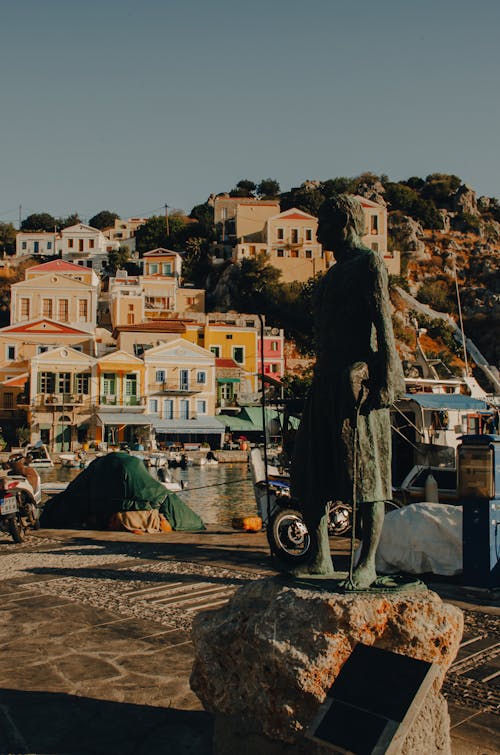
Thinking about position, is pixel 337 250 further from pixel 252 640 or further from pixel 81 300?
pixel 81 300

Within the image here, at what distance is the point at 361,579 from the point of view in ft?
12.9

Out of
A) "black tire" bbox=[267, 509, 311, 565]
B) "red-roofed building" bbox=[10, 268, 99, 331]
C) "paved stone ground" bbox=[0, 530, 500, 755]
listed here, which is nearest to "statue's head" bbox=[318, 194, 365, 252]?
"paved stone ground" bbox=[0, 530, 500, 755]

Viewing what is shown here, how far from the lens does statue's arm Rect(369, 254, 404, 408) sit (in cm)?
410

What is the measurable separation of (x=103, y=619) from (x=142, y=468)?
670cm

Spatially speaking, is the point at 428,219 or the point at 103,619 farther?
the point at 428,219

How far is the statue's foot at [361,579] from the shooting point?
12.6 feet

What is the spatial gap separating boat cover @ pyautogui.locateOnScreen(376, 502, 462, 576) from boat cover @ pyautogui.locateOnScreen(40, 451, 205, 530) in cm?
552

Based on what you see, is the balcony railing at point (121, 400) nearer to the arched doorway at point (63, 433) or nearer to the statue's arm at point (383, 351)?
the arched doorway at point (63, 433)

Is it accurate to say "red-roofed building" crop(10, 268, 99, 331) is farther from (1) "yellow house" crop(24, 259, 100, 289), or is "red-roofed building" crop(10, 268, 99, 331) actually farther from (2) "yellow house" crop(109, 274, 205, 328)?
(1) "yellow house" crop(24, 259, 100, 289)

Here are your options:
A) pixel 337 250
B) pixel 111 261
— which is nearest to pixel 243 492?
pixel 337 250

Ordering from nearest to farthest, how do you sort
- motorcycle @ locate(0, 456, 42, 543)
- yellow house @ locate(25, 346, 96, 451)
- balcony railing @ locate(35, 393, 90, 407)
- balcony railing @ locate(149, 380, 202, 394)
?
motorcycle @ locate(0, 456, 42, 543) → balcony railing @ locate(35, 393, 90, 407) → yellow house @ locate(25, 346, 96, 451) → balcony railing @ locate(149, 380, 202, 394)

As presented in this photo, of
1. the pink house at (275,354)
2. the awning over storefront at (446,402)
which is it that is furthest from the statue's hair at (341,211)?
the pink house at (275,354)

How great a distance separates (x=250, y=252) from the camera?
79125 mm

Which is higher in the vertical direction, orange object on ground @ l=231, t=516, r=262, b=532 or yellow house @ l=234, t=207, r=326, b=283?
yellow house @ l=234, t=207, r=326, b=283
